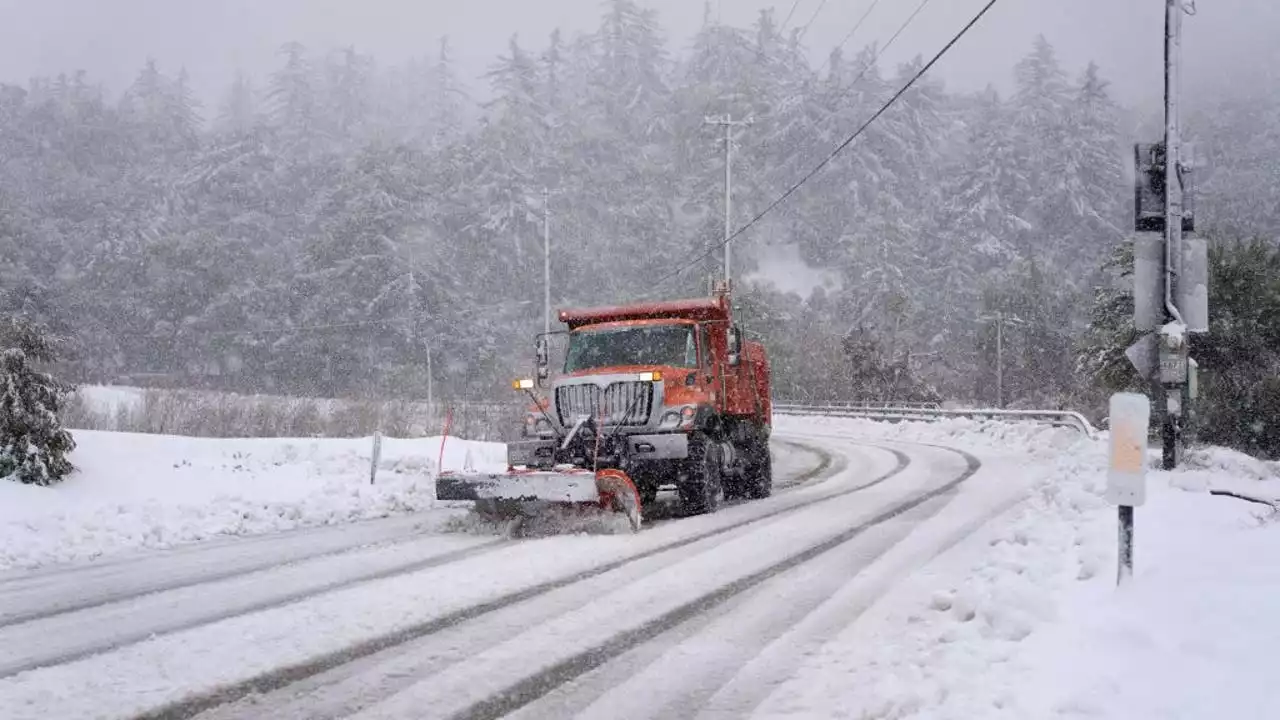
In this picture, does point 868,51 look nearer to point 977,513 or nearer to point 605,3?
point 605,3

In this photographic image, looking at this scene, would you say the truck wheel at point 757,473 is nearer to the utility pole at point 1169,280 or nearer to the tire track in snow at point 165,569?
the tire track in snow at point 165,569

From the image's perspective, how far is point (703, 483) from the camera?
11.6m

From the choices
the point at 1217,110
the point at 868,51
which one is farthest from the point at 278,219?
the point at 1217,110

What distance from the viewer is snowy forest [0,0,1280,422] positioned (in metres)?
58.3

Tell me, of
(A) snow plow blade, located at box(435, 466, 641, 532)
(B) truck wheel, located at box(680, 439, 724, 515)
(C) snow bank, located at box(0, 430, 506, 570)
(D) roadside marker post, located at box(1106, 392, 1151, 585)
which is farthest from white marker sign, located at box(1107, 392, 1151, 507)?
(C) snow bank, located at box(0, 430, 506, 570)

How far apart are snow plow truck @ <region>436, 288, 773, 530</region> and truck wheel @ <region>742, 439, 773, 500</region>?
0.47 metres

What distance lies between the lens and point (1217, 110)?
326ft

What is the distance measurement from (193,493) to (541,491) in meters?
5.21

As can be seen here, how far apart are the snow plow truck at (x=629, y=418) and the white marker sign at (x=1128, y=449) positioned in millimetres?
5306

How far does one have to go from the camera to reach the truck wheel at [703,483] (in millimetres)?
11531

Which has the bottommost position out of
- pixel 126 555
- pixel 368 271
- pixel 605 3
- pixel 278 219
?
pixel 126 555

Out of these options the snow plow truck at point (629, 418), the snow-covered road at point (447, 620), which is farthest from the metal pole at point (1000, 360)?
the snow-covered road at point (447, 620)

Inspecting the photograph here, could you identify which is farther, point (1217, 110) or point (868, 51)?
point (1217, 110)

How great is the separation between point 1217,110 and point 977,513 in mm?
108672
